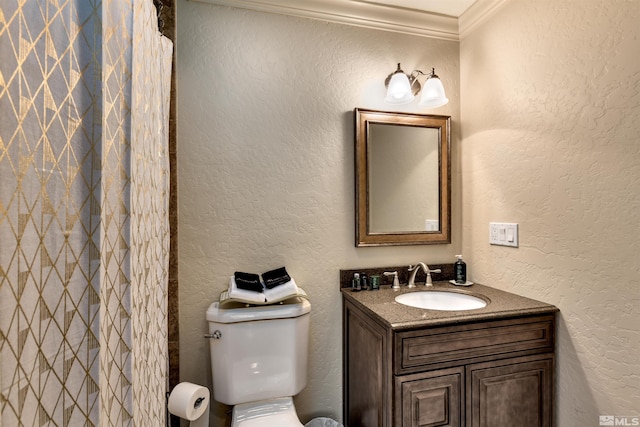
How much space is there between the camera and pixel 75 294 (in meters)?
0.62

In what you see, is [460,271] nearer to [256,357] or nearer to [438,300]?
[438,300]

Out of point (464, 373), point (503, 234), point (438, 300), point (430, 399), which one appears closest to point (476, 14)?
point (503, 234)

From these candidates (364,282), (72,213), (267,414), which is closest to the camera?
(72,213)

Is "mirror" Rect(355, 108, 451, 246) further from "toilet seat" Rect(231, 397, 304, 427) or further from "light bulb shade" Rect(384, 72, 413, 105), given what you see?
"toilet seat" Rect(231, 397, 304, 427)

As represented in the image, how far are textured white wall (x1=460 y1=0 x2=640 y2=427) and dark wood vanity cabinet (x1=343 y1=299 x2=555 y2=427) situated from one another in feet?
0.35

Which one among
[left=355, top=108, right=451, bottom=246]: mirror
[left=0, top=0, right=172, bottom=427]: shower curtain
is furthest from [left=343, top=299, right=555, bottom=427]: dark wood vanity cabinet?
[left=0, top=0, right=172, bottom=427]: shower curtain

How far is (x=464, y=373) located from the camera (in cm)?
129

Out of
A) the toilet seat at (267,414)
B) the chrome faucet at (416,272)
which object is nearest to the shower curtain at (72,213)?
the toilet seat at (267,414)

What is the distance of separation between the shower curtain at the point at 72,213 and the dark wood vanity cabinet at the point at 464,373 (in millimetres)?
847

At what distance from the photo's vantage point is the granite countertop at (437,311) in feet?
4.11

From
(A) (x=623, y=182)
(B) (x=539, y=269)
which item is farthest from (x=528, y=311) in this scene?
(A) (x=623, y=182)

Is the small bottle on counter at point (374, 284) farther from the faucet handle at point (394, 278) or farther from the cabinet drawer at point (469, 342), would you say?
the cabinet drawer at point (469, 342)

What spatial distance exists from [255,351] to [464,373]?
0.87 metres

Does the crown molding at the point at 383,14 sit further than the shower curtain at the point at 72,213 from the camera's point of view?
Yes
